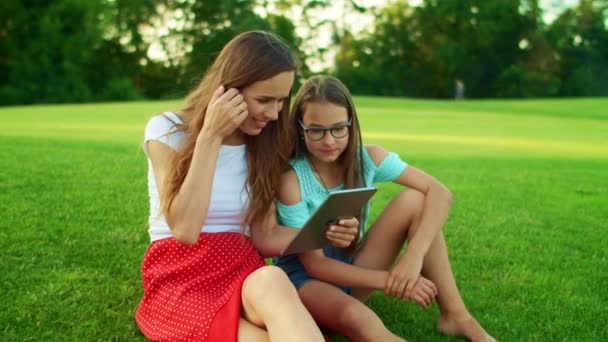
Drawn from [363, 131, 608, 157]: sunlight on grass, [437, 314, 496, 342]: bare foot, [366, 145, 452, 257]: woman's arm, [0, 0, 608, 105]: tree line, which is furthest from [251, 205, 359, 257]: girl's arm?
[0, 0, 608, 105]: tree line

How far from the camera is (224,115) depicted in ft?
7.90

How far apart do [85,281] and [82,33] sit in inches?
1280

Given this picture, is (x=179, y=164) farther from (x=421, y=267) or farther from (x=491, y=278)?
(x=491, y=278)

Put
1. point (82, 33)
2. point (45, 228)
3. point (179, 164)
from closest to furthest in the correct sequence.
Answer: point (179, 164), point (45, 228), point (82, 33)

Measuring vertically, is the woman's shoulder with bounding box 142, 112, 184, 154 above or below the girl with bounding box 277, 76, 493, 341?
above

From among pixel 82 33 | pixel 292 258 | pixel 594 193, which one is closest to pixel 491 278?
pixel 292 258

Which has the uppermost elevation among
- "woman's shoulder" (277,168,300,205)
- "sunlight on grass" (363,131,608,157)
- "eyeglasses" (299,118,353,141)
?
"eyeglasses" (299,118,353,141)

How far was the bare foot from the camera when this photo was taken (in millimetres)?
2758

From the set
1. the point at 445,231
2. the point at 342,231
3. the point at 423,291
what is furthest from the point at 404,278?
the point at 445,231

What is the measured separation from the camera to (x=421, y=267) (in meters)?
2.77

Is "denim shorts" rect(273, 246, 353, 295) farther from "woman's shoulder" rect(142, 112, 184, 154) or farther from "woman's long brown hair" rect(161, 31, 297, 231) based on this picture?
"woman's shoulder" rect(142, 112, 184, 154)

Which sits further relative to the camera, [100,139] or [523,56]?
[523,56]

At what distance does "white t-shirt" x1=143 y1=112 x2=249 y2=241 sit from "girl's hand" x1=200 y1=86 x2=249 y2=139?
0.22 metres

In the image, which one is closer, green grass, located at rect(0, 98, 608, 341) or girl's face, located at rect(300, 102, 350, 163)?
girl's face, located at rect(300, 102, 350, 163)
